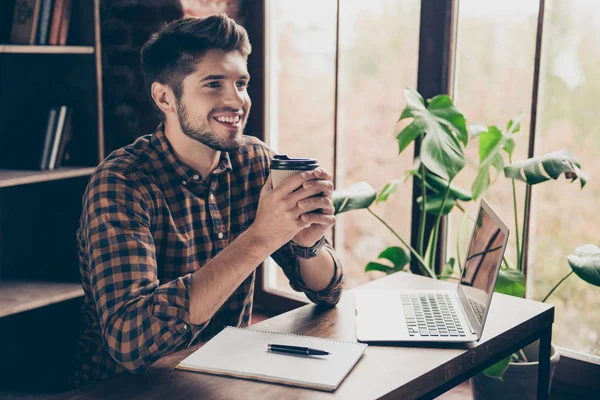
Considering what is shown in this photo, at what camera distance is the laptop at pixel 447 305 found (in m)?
1.35

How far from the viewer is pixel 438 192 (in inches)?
88.7

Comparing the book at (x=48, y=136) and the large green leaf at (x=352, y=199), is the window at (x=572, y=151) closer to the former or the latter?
the large green leaf at (x=352, y=199)

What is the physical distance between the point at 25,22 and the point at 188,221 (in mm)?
1170

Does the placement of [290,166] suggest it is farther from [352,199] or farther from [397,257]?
[397,257]

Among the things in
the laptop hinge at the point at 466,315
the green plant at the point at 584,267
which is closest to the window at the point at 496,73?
the green plant at the point at 584,267

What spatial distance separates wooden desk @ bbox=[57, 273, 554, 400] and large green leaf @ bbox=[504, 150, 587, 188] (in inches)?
14.8

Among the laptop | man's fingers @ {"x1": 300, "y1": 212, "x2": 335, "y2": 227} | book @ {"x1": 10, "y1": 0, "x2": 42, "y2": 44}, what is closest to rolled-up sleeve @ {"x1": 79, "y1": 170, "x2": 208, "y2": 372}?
man's fingers @ {"x1": 300, "y1": 212, "x2": 335, "y2": 227}

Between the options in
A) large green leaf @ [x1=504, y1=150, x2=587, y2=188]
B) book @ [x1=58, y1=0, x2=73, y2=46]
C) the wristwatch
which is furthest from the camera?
book @ [x1=58, y1=0, x2=73, y2=46]

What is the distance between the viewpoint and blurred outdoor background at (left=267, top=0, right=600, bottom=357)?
2182 mm

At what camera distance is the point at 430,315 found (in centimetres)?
147

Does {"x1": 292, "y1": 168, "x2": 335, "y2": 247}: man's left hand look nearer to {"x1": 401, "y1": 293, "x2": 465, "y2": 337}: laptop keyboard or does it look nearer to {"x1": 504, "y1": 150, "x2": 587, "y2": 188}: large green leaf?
{"x1": 401, "y1": 293, "x2": 465, "y2": 337}: laptop keyboard

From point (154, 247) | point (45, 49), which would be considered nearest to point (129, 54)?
point (45, 49)

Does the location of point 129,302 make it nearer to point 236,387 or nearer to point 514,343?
point 236,387

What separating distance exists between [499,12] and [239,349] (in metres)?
1.61
